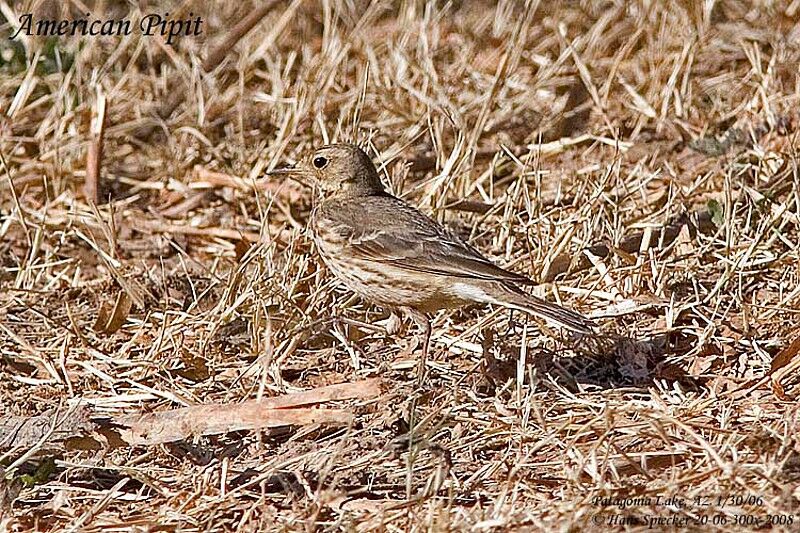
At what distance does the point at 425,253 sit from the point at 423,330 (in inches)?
13.5

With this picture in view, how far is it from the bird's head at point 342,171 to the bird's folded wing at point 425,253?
1.73ft

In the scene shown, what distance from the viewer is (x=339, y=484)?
446 centimetres

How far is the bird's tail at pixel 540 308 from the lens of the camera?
4.86 meters

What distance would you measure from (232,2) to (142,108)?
177 cm

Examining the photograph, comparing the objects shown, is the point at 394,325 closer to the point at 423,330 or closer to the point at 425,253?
the point at 423,330

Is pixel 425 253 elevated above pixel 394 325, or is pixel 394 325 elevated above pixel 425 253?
pixel 425 253

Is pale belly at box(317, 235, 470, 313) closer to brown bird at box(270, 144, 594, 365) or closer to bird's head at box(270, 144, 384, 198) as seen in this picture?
brown bird at box(270, 144, 594, 365)

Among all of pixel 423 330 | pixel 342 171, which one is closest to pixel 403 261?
pixel 423 330

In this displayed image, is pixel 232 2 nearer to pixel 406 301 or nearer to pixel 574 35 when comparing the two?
pixel 574 35

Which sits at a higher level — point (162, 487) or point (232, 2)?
point (162, 487)

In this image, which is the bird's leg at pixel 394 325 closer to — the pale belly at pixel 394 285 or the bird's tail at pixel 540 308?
the pale belly at pixel 394 285

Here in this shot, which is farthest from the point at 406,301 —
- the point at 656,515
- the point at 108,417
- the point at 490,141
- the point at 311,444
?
the point at 490,141
